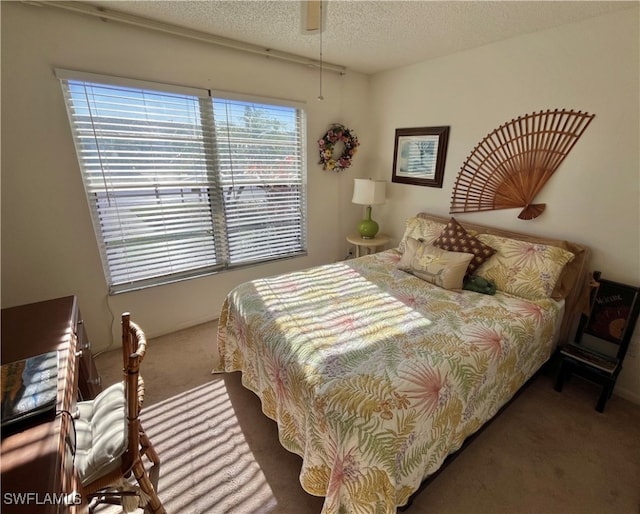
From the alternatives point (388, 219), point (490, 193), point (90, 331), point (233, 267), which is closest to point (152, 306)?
point (90, 331)

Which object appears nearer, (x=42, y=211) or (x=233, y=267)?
(x=42, y=211)

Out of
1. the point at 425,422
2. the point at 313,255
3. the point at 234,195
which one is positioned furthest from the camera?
the point at 313,255

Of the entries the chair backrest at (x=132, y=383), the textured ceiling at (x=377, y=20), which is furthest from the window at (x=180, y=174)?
the chair backrest at (x=132, y=383)

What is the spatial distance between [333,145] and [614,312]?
2668 mm

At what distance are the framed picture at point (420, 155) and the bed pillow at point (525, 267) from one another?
96 cm

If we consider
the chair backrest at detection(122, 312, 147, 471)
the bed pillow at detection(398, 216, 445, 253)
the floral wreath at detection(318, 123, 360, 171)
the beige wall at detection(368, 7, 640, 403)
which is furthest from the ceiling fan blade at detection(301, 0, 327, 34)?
the chair backrest at detection(122, 312, 147, 471)

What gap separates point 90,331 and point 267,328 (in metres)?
1.73

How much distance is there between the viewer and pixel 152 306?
8.52 ft

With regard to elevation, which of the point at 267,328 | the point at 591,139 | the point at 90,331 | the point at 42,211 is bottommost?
the point at 90,331

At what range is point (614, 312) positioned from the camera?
75.6 inches

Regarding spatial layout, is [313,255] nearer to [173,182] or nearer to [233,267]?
[233,267]

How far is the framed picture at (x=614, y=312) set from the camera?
184cm

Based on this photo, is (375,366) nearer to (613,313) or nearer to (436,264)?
(436,264)

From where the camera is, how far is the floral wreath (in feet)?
10.3
